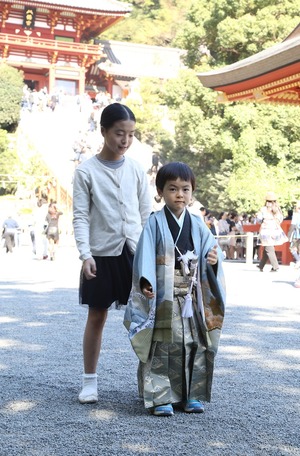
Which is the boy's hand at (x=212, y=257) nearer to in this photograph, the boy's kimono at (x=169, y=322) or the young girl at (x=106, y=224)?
the boy's kimono at (x=169, y=322)

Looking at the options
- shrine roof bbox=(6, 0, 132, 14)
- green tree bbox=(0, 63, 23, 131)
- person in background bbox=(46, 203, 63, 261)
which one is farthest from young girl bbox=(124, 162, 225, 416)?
shrine roof bbox=(6, 0, 132, 14)

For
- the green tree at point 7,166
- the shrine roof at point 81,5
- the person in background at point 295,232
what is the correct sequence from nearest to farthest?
the person in background at point 295,232 → the green tree at point 7,166 → the shrine roof at point 81,5

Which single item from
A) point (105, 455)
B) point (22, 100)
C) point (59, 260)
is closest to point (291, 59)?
point (59, 260)

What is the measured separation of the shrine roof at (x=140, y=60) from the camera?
1711 inches

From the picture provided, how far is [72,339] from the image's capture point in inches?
214

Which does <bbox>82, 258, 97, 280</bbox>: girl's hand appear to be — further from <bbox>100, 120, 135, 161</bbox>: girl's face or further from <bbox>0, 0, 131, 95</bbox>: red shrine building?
<bbox>0, 0, 131, 95</bbox>: red shrine building

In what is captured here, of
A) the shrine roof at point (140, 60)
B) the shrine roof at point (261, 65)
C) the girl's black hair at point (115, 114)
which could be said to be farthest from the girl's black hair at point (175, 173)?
the shrine roof at point (140, 60)

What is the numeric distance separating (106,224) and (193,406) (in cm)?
89

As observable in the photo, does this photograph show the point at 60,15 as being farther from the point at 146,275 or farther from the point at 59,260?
the point at 146,275

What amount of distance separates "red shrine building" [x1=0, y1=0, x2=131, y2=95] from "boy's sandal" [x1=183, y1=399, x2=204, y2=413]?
120ft

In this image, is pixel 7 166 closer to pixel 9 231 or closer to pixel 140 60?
pixel 9 231

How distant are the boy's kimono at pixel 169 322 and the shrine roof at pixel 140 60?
131ft

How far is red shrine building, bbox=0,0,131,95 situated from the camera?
39.1 metres

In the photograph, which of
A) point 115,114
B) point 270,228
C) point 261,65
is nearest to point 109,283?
point 115,114
